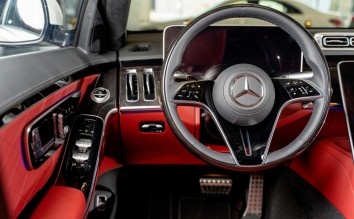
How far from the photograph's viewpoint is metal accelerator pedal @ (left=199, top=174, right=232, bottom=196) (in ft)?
7.06

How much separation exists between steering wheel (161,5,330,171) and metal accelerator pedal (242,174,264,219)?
778 millimetres

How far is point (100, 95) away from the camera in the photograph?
1697 mm

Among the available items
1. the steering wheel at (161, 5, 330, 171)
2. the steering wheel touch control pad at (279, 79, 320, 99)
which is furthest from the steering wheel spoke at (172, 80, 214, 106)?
the steering wheel touch control pad at (279, 79, 320, 99)

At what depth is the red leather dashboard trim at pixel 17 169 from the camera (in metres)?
0.99

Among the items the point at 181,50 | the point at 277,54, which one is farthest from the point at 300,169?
the point at 181,50

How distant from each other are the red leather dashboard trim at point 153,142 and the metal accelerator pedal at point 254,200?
0.33 metres

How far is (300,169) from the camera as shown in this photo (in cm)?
196

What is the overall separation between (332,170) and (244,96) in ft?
1.81

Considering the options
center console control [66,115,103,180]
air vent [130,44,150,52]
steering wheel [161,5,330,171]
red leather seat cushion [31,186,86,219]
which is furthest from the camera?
air vent [130,44,150,52]

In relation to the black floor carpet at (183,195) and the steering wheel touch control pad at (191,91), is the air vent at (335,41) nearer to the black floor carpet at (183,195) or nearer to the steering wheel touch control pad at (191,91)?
the black floor carpet at (183,195)

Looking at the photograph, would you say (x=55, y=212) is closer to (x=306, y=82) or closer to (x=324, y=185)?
(x=306, y=82)

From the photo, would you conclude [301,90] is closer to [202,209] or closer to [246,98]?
[246,98]

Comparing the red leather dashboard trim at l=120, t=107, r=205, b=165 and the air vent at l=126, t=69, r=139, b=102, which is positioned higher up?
the air vent at l=126, t=69, r=139, b=102

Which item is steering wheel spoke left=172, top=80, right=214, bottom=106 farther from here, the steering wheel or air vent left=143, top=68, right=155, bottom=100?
air vent left=143, top=68, right=155, bottom=100
